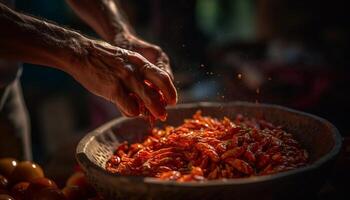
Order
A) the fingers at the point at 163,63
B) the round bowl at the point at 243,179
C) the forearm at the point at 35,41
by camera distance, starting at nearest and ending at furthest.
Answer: the round bowl at the point at 243,179 → the forearm at the point at 35,41 → the fingers at the point at 163,63

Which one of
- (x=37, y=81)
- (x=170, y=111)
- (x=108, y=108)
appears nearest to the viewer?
(x=170, y=111)

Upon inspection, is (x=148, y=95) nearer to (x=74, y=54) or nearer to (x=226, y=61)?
(x=74, y=54)

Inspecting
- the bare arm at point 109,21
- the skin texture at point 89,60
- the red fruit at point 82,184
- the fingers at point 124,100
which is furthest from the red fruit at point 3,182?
the bare arm at point 109,21

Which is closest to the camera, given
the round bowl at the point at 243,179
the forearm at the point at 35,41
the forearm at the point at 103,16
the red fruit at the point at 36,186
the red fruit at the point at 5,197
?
the round bowl at the point at 243,179

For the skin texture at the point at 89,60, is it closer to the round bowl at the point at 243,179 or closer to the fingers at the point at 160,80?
the fingers at the point at 160,80

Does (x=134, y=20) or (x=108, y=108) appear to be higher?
(x=134, y=20)

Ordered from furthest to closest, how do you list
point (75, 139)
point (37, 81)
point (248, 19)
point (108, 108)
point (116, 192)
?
point (248, 19) < point (37, 81) < point (108, 108) < point (75, 139) < point (116, 192)

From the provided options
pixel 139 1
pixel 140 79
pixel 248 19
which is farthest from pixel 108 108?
pixel 248 19

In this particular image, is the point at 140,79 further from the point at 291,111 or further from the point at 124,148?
the point at 291,111
